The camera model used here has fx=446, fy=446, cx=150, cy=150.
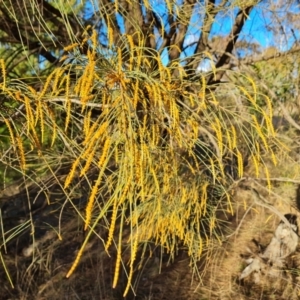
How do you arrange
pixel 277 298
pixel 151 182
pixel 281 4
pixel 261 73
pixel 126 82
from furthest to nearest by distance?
pixel 261 73
pixel 277 298
pixel 281 4
pixel 151 182
pixel 126 82

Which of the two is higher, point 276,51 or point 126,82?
point 276,51

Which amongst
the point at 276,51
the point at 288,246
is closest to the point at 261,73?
the point at 276,51

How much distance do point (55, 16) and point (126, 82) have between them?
182 centimetres

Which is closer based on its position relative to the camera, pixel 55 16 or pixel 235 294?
pixel 55 16

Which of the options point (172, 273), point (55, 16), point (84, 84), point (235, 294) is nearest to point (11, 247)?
point (172, 273)

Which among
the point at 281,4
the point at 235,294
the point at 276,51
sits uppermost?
the point at 281,4

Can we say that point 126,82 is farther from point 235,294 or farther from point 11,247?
point 11,247

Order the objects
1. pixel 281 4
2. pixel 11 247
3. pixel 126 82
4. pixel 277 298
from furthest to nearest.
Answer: pixel 11 247, pixel 277 298, pixel 281 4, pixel 126 82

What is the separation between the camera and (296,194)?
3.62m

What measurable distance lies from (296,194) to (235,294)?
1016 mm

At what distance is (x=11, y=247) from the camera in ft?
13.1

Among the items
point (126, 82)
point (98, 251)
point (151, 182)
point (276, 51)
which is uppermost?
point (276, 51)

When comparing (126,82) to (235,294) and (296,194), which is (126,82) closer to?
(235,294)

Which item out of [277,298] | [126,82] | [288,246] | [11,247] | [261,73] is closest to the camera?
[126,82]
